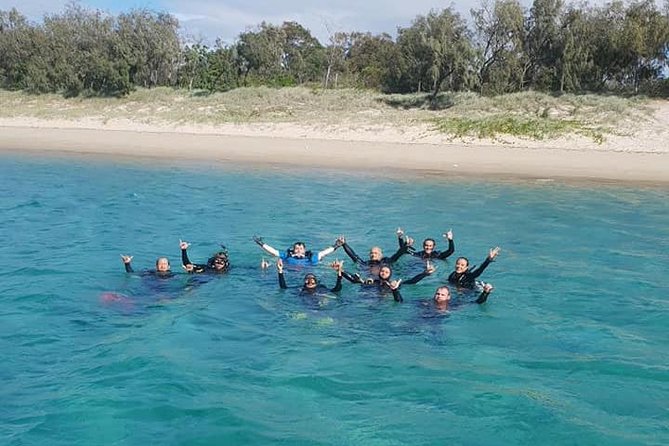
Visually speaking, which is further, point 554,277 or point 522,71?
point 522,71

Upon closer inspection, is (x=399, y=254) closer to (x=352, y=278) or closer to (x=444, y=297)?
(x=352, y=278)

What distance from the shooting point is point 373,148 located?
29.2 meters

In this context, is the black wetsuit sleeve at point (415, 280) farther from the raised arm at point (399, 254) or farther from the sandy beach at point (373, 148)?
the sandy beach at point (373, 148)

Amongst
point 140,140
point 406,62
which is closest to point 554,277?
point 140,140

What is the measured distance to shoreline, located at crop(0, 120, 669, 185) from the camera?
81.9ft

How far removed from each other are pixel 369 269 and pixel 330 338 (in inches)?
158

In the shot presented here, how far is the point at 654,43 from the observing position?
112 feet

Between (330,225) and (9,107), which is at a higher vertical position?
(9,107)

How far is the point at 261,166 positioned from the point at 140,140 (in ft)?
27.2

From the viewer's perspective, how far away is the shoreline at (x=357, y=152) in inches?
982

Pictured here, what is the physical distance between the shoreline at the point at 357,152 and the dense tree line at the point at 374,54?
8510 millimetres

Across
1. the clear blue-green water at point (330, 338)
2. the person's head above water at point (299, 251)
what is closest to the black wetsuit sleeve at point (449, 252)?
the clear blue-green water at point (330, 338)

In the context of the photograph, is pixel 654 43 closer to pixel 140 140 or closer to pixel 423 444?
pixel 140 140

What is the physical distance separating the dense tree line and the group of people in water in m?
23.7
